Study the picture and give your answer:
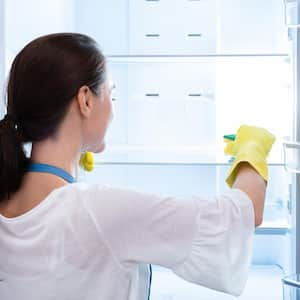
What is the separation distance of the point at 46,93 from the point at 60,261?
0.93 ft

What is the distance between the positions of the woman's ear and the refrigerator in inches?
25.0

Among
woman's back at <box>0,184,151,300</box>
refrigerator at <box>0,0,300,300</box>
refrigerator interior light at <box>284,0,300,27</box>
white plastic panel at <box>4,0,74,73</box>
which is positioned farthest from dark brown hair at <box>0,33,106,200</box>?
refrigerator at <box>0,0,300,300</box>

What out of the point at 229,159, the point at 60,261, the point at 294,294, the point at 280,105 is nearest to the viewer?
the point at 60,261

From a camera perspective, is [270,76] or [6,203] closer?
[6,203]

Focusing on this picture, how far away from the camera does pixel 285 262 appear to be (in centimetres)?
150

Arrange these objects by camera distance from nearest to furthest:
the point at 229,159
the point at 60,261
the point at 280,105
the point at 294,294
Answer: the point at 60,261 → the point at 294,294 → the point at 229,159 → the point at 280,105

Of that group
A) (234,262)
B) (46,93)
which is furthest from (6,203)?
(234,262)

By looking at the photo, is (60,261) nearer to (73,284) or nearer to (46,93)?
(73,284)

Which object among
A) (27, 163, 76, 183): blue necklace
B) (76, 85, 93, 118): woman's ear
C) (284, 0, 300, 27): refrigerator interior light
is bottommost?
(27, 163, 76, 183): blue necklace

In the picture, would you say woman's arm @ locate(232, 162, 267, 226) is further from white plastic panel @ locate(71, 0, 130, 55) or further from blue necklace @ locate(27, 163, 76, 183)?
white plastic panel @ locate(71, 0, 130, 55)

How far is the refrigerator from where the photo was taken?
1.57m

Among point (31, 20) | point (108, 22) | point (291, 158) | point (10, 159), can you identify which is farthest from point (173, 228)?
point (108, 22)

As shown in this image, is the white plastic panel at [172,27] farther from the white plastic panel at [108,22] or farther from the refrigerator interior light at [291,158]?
the refrigerator interior light at [291,158]

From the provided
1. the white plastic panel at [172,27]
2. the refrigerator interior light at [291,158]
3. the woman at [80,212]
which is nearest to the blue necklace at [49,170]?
the woman at [80,212]
